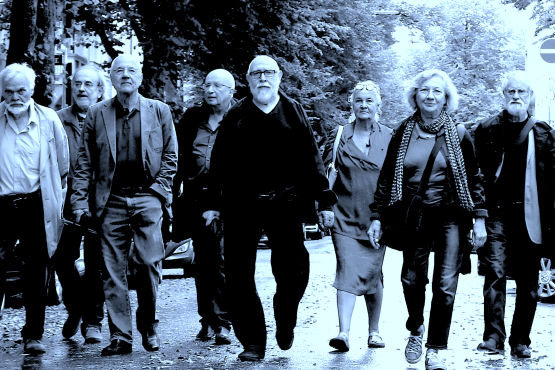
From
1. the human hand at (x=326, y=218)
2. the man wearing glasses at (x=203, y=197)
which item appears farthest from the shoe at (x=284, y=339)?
the man wearing glasses at (x=203, y=197)

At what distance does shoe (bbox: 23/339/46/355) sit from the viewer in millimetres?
7703

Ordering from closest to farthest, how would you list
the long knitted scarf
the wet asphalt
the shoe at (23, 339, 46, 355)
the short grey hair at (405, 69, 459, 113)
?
the long knitted scarf, the wet asphalt, the short grey hair at (405, 69, 459, 113), the shoe at (23, 339, 46, 355)

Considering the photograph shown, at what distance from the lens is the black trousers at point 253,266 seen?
7.31 m

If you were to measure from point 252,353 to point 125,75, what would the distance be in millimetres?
2413

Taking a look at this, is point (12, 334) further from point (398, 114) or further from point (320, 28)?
point (398, 114)

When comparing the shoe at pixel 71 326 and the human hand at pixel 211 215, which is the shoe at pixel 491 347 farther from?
the shoe at pixel 71 326

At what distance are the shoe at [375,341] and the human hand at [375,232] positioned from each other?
96 cm

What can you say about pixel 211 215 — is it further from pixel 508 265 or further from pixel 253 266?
pixel 508 265

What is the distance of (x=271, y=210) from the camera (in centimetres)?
734

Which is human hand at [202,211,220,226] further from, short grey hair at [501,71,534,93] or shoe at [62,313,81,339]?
short grey hair at [501,71,534,93]

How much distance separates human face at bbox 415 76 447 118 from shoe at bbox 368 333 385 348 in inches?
75.6

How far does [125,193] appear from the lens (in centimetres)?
783

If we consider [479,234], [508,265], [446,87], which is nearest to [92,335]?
[479,234]

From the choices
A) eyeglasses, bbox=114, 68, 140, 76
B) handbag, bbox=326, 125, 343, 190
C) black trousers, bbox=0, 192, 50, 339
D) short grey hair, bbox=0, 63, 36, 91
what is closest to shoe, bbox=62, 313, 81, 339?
black trousers, bbox=0, 192, 50, 339
